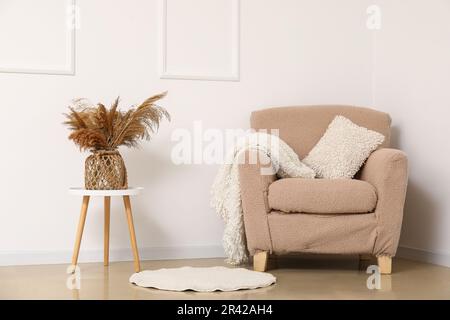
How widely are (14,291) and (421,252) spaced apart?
2.23m

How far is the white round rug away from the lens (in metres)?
2.82

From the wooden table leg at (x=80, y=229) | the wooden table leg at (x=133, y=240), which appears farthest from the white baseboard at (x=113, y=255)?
the wooden table leg at (x=133, y=240)

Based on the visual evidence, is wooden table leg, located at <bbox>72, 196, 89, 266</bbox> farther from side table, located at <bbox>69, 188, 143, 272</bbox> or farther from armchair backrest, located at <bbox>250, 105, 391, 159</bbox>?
armchair backrest, located at <bbox>250, 105, 391, 159</bbox>

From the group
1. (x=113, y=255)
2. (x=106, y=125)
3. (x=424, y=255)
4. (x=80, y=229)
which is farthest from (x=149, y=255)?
(x=424, y=255)

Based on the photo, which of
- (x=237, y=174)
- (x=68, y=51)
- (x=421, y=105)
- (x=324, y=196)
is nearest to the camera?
(x=324, y=196)

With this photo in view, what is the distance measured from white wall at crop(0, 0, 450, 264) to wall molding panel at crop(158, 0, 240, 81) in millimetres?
39

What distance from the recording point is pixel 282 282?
3018 mm

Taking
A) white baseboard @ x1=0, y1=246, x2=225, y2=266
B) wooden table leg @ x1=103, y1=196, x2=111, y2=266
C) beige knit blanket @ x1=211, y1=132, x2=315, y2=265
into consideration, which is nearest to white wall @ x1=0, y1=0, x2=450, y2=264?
white baseboard @ x1=0, y1=246, x2=225, y2=266

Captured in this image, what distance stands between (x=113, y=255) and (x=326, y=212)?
49.9 inches

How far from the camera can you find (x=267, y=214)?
3262 millimetres

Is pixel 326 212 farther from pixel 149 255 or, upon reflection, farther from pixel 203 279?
pixel 149 255

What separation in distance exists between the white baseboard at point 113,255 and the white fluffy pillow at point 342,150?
809mm

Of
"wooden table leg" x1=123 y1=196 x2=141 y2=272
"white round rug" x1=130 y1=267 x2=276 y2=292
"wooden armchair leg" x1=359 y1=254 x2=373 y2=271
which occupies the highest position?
"wooden table leg" x1=123 y1=196 x2=141 y2=272
